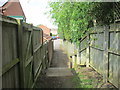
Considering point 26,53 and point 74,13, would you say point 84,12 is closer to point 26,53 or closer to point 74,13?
point 74,13

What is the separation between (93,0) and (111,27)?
1.19 meters

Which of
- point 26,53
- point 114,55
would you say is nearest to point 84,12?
point 114,55

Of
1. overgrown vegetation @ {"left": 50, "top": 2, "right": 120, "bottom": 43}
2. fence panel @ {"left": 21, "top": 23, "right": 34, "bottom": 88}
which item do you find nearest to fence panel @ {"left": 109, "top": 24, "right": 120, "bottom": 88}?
overgrown vegetation @ {"left": 50, "top": 2, "right": 120, "bottom": 43}

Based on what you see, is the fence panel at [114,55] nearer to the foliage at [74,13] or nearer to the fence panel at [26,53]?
the foliage at [74,13]

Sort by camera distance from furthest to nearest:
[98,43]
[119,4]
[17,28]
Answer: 1. [98,43]
2. [119,4]
3. [17,28]

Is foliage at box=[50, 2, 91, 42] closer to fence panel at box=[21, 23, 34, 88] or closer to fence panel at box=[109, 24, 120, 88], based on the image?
fence panel at box=[109, 24, 120, 88]

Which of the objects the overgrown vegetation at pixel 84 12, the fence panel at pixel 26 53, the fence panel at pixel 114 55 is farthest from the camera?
the overgrown vegetation at pixel 84 12

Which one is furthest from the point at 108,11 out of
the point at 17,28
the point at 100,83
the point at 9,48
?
the point at 9,48

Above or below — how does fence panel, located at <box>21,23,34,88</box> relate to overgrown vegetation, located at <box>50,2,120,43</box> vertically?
below

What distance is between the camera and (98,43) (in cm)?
564

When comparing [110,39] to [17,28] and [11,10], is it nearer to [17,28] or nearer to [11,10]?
[17,28]

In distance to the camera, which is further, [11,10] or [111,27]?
[11,10]

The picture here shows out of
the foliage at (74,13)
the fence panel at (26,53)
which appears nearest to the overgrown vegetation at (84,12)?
the foliage at (74,13)

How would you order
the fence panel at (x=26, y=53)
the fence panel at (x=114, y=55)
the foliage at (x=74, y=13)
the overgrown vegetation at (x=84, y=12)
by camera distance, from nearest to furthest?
the fence panel at (x=26, y=53) < the fence panel at (x=114, y=55) < the overgrown vegetation at (x=84, y=12) < the foliage at (x=74, y=13)
